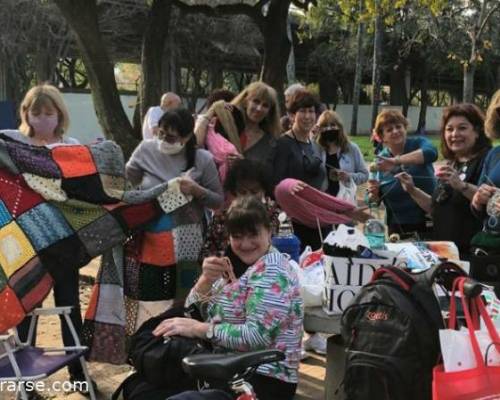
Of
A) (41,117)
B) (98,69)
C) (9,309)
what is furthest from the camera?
(98,69)

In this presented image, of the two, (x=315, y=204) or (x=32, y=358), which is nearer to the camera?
(x=32, y=358)

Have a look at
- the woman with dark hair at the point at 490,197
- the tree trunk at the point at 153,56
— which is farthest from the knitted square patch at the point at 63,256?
the tree trunk at the point at 153,56

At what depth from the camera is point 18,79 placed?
78.3ft

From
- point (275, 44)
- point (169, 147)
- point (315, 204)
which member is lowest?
point (315, 204)

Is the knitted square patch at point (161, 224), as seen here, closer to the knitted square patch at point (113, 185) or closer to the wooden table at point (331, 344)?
the knitted square patch at point (113, 185)

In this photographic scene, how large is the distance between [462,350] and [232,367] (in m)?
0.76

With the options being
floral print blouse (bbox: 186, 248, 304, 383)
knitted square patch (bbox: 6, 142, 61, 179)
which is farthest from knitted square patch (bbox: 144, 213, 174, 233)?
floral print blouse (bbox: 186, 248, 304, 383)

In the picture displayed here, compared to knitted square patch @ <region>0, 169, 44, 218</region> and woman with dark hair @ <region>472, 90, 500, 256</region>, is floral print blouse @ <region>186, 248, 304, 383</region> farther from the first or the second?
knitted square patch @ <region>0, 169, 44, 218</region>

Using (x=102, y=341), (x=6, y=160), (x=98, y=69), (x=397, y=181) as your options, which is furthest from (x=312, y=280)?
(x=98, y=69)

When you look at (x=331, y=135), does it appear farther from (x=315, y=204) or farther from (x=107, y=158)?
(x=107, y=158)

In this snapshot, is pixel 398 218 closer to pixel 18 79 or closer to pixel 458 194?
pixel 458 194

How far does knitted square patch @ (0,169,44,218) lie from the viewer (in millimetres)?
3506

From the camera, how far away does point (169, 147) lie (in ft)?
12.7

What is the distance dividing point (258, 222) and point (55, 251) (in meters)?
1.43
